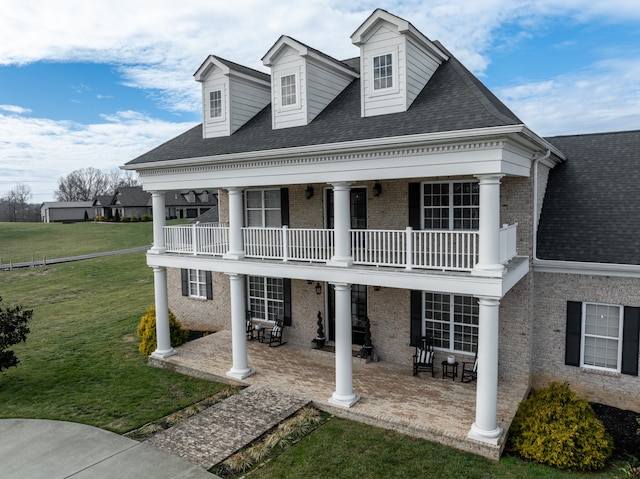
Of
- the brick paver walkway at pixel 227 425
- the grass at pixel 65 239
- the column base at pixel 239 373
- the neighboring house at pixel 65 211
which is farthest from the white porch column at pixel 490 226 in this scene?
the neighboring house at pixel 65 211

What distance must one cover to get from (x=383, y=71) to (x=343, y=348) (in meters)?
7.07

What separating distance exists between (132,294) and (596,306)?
2365cm

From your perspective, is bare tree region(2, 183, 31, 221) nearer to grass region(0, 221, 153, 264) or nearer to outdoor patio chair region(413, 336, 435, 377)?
grass region(0, 221, 153, 264)

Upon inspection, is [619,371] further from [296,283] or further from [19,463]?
[19,463]

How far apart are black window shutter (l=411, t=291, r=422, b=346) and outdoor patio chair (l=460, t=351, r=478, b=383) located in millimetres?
1461

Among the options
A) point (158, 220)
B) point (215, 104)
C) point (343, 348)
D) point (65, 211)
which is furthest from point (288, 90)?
point (65, 211)

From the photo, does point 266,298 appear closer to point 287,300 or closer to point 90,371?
point 287,300

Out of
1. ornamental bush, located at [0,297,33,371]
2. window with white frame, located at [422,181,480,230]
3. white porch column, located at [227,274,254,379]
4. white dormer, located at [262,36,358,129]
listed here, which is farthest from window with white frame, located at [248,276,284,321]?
ornamental bush, located at [0,297,33,371]

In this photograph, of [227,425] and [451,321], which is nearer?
[227,425]

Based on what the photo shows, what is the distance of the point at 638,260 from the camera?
10.8m

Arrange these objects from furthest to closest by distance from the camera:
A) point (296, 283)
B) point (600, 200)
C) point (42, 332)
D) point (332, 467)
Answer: point (42, 332) → point (296, 283) → point (600, 200) → point (332, 467)

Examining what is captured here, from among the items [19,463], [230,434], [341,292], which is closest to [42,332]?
[19,463]

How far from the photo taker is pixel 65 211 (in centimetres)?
8881

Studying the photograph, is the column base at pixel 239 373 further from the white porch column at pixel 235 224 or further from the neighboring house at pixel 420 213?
the white porch column at pixel 235 224
